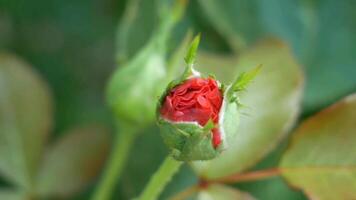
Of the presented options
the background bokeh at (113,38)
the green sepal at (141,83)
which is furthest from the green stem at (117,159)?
the background bokeh at (113,38)

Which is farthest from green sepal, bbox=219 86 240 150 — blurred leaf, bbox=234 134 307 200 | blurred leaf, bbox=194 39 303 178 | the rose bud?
blurred leaf, bbox=234 134 307 200

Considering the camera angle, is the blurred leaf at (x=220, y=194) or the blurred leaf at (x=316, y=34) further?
the blurred leaf at (x=316, y=34)

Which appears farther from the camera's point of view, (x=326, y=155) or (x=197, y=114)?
(x=326, y=155)

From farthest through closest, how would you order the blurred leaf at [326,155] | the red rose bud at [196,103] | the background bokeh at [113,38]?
the background bokeh at [113,38], the blurred leaf at [326,155], the red rose bud at [196,103]

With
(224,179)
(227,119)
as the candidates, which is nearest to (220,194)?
(224,179)

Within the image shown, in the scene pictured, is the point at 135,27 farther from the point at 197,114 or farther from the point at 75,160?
the point at 197,114

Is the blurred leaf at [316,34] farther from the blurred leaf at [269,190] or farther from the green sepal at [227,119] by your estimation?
the green sepal at [227,119]

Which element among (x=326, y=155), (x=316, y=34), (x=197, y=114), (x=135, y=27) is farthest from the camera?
(x=316, y=34)
